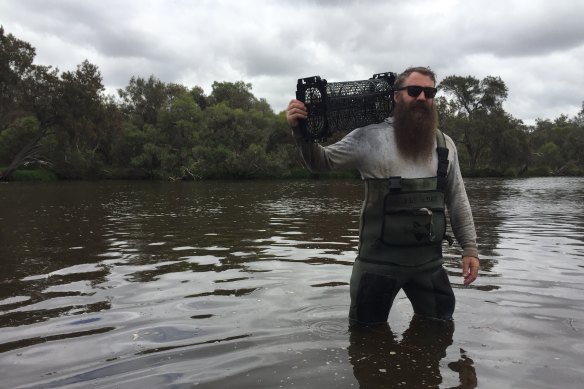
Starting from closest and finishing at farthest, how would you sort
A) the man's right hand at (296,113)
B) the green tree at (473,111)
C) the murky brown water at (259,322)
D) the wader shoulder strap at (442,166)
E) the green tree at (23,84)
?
1. the murky brown water at (259,322)
2. the man's right hand at (296,113)
3. the wader shoulder strap at (442,166)
4. the green tree at (23,84)
5. the green tree at (473,111)

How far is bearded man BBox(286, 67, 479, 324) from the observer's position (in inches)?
162

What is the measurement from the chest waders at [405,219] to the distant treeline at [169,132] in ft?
171

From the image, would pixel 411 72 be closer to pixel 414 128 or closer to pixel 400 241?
pixel 414 128

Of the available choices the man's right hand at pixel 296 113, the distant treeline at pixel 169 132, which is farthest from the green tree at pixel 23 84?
the man's right hand at pixel 296 113

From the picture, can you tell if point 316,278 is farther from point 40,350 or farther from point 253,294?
point 40,350

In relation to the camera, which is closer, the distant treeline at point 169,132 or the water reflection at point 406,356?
the water reflection at point 406,356

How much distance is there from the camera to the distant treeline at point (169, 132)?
49500 millimetres

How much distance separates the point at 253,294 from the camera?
6.21m

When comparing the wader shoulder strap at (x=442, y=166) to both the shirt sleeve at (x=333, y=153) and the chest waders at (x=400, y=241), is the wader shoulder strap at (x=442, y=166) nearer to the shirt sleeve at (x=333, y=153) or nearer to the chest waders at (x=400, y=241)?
the chest waders at (x=400, y=241)

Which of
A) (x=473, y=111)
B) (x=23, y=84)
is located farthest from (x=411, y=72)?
(x=473, y=111)

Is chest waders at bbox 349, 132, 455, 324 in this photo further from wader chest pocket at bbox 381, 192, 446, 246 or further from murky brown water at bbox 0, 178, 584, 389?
murky brown water at bbox 0, 178, 584, 389

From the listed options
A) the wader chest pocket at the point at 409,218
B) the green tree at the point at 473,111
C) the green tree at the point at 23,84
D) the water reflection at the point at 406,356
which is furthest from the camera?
the green tree at the point at 473,111

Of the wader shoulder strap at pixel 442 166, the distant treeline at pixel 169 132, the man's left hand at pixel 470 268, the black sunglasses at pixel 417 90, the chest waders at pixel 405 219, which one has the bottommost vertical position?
the man's left hand at pixel 470 268

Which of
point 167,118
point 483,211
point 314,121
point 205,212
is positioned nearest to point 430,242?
point 314,121
